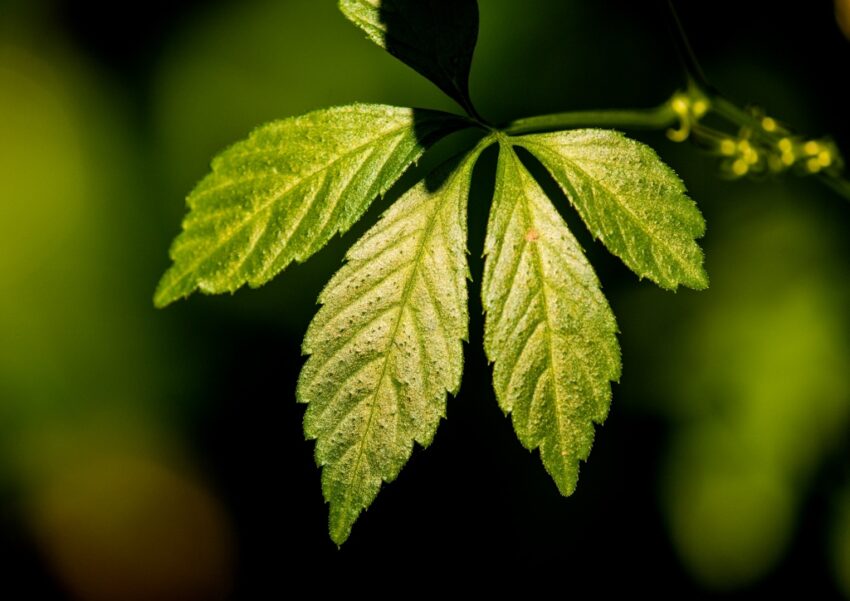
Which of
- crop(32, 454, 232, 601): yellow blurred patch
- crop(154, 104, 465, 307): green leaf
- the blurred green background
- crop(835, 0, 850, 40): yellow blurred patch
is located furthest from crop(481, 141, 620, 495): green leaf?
crop(32, 454, 232, 601): yellow blurred patch

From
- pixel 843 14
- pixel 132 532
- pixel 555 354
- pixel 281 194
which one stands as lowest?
pixel 132 532

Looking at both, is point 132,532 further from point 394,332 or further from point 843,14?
point 843,14

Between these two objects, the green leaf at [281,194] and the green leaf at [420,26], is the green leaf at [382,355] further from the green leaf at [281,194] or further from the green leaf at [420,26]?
the green leaf at [420,26]

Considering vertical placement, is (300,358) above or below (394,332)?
below

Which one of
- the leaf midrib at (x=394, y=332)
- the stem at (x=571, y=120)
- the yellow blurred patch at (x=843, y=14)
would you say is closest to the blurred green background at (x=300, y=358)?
the yellow blurred patch at (x=843, y=14)

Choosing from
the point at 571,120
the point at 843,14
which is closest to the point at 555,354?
the point at 571,120

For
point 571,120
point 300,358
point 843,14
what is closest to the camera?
point 571,120
